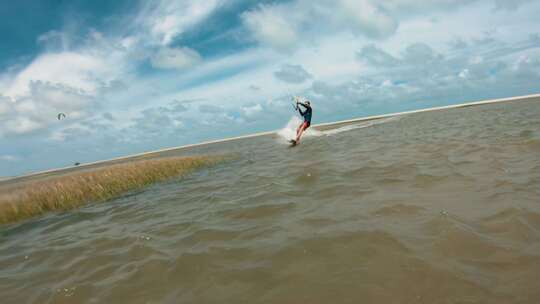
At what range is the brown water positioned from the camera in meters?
4.25

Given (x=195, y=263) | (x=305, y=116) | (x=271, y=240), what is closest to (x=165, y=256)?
(x=195, y=263)

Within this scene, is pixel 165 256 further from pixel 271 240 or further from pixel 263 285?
pixel 263 285

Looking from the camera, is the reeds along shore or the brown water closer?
the brown water

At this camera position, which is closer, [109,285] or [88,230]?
[109,285]

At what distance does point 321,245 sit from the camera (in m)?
5.70

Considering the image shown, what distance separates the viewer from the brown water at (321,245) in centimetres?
425

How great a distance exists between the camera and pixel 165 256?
6441 millimetres

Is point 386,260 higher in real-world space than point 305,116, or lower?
lower

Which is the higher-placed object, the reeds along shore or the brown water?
the reeds along shore

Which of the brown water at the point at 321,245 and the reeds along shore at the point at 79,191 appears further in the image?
the reeds along shore at the point at 79,191

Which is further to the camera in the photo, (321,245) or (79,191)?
(79,191)

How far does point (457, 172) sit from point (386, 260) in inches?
246

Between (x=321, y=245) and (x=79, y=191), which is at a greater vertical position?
(x=79, y=191)

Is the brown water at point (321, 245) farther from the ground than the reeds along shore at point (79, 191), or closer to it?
closer to it
